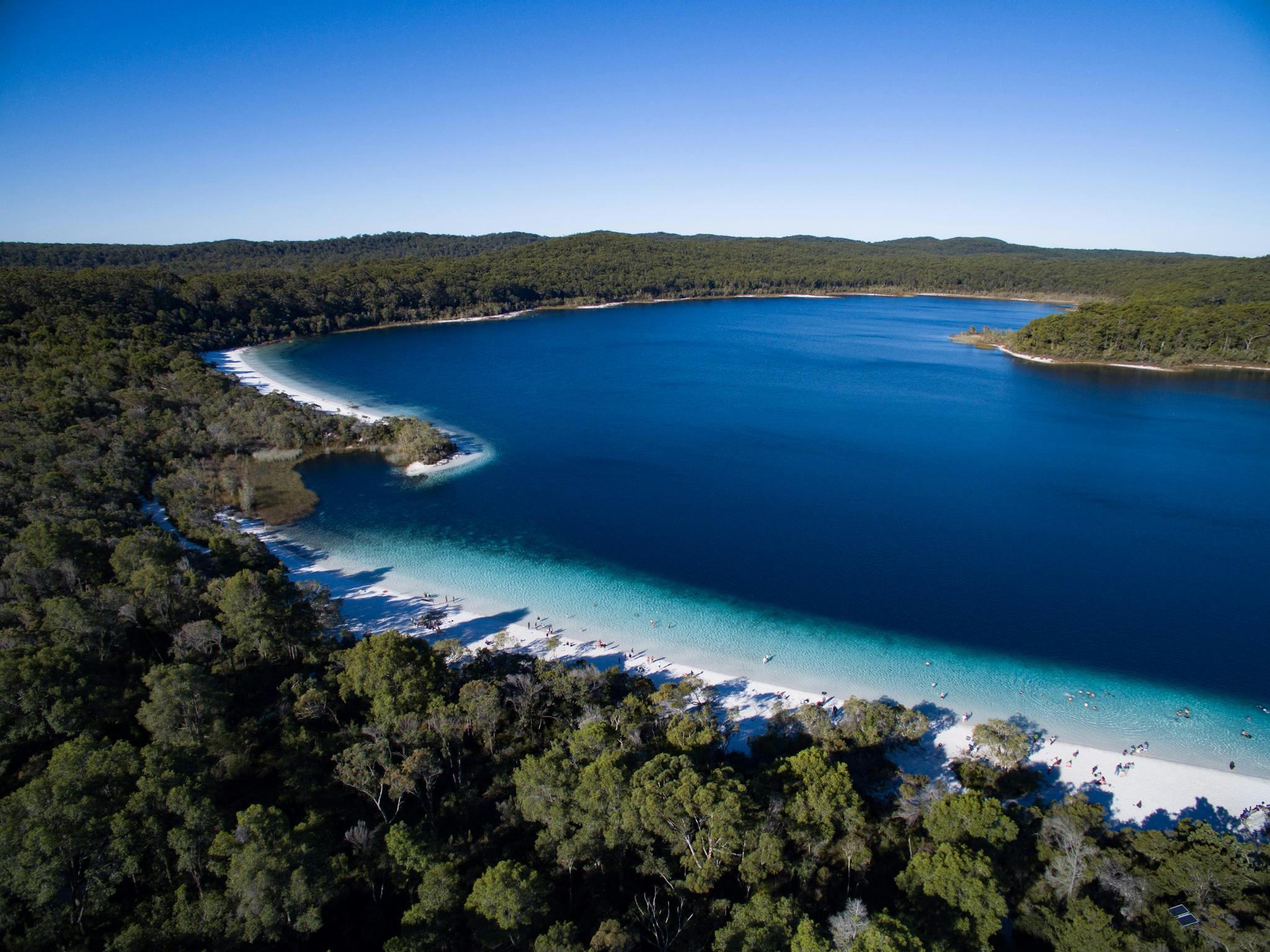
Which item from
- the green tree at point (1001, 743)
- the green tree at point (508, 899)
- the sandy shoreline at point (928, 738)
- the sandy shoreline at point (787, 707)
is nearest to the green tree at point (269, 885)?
the green tree at point (508, 899)

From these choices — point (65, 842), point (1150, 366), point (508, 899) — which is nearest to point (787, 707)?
point (508, 899)

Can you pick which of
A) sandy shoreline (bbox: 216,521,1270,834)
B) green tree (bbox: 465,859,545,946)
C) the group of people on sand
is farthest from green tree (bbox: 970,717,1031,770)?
green tree (bbox: 465,859,545,946)

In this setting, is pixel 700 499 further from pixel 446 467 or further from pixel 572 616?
pixel 446 467

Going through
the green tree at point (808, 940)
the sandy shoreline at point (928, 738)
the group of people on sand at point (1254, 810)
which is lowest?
the group of people on sand at point (1254, 810)

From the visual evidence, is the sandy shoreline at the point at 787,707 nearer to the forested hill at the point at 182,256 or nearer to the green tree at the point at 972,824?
the green tree at the point at 972,824

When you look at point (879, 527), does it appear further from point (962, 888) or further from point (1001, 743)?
point (962, 888)

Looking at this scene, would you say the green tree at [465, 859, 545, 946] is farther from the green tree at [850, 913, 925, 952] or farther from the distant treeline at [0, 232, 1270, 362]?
the distant treeline at [0, 232, 1270, 362]

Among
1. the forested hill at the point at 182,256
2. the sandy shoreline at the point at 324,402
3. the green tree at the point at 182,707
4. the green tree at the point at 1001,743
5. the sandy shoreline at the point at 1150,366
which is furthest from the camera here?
the forested hill at the point at 182,256
